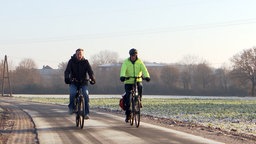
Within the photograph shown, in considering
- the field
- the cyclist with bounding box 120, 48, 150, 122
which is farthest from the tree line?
the cyclist with bounding box 120, 48, 150, 122

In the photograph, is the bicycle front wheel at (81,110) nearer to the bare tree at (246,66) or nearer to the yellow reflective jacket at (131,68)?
the yellow reflective jacket at (131,68)

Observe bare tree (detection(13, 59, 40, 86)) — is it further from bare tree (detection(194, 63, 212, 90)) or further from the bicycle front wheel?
the bicycle front wheel

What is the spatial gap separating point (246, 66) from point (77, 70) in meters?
81.6

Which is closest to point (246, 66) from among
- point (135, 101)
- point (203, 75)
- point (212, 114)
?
point (203, 75)

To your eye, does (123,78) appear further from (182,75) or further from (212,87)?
(182,75)

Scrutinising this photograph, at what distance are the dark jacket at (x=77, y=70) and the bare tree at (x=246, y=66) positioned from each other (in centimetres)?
7671

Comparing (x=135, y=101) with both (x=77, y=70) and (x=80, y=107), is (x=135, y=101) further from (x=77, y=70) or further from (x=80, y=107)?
(x=77, y=70)

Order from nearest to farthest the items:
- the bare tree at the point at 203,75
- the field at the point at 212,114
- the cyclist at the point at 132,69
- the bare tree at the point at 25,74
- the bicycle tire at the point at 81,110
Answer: the bicycle tire at the point at 81,110, the cyclist at the point at 132,69, the field at the point at 212,114, the bare tree at the point at 25,74, the bare tree at the point at 203,75

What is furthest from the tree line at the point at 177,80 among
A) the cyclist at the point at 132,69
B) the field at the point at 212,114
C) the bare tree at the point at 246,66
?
the cyclist at the point at 132,69

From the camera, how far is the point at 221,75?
9800 cm

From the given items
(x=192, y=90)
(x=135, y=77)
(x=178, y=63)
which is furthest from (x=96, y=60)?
(x=135, y=77)

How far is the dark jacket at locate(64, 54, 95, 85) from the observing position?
11.4m

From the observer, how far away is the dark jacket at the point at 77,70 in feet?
37.5

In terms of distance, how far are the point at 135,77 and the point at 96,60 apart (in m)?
121
